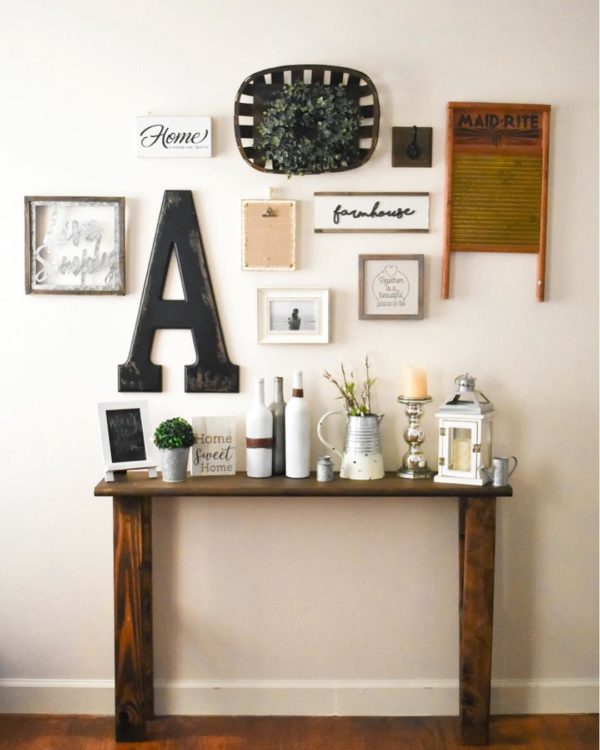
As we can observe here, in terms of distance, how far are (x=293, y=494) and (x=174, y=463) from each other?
1.33 ft

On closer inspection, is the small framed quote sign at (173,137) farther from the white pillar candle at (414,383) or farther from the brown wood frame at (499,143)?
the white pillar candle at (414,383)

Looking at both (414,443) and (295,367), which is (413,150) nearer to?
(295,367)

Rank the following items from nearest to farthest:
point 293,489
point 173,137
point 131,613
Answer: point 293,489, point 131,613, point 173,137

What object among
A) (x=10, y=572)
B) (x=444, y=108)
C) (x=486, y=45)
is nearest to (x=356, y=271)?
(x=444, y=108)

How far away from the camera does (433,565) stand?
2.80 meters

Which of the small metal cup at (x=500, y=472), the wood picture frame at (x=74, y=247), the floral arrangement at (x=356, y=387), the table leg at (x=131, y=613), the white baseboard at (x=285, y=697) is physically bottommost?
the white baseboard at (x=285, y=697)

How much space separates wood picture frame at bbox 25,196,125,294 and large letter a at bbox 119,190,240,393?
129mm

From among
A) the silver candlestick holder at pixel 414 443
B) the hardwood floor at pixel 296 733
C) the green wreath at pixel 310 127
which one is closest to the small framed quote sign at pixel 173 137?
the green wreath at pixel 310 127

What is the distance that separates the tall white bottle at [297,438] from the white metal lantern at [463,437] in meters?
0.44

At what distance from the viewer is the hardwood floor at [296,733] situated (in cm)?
261

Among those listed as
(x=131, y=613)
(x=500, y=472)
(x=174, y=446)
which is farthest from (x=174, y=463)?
(x=500, y=472)

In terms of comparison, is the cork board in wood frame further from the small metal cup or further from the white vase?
the small metal cup

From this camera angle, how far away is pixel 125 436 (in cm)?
262

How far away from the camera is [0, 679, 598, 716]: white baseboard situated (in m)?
2.79
